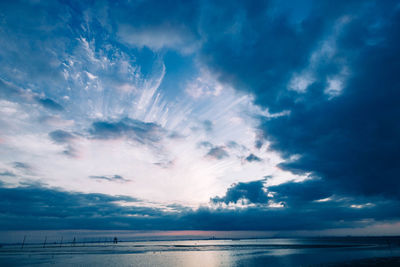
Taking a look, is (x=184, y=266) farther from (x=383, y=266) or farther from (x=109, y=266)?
(x=383, y=266)

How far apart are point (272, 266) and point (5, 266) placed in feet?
255

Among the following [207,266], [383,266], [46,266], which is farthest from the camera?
[46,266]

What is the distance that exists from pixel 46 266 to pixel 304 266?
71407 mm

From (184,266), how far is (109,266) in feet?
69.7

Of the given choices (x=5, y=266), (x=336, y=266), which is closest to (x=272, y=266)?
(x=336, y=266)

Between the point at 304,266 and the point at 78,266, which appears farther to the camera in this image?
the point at 78,266

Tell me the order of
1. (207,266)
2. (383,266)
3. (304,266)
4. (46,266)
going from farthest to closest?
(46,266)
(207,266)
(304,266)
(383,266)

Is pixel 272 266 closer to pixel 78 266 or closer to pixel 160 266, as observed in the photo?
pixel 160 266

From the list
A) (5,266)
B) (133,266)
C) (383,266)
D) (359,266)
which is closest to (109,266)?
(133,266)

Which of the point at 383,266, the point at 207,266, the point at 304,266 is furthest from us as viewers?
the point at 207,266

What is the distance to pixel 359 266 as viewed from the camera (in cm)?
5019

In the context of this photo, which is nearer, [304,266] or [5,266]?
[304,266]

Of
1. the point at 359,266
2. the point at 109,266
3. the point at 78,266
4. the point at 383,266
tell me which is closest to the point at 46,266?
the point at 78,266

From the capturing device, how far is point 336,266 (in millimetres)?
50938
